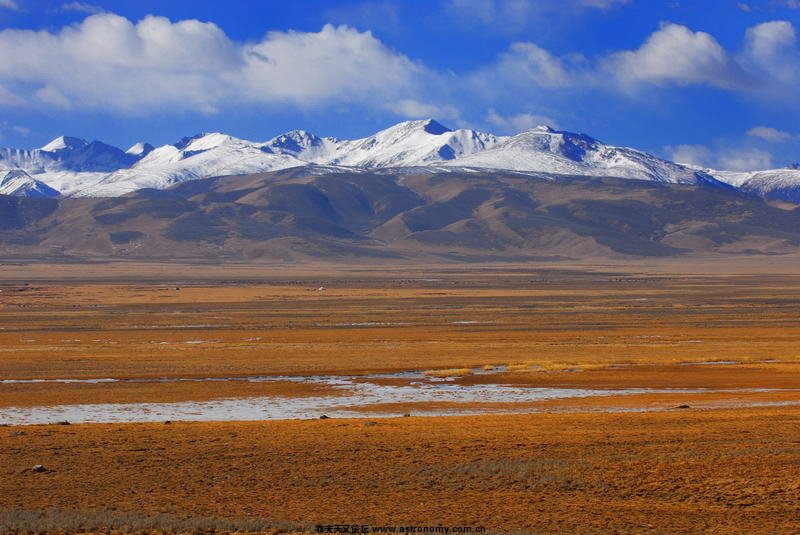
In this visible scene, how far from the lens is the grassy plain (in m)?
16.5

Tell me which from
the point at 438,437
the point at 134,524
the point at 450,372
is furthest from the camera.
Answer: the point at 450,372

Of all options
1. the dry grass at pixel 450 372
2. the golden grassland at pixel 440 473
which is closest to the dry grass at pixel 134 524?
the golden grassland at pixel 440 473

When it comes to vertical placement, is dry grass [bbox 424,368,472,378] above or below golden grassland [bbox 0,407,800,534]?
below

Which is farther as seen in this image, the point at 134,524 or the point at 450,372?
the point at 450,372

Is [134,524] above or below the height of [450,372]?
above

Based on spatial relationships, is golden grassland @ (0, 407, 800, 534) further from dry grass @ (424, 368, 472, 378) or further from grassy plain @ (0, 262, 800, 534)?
dry grass @ (424, 368, 472, 378)

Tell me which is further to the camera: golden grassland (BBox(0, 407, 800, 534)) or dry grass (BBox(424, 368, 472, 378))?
dry grass (BBox(424, 368, 472, 378))

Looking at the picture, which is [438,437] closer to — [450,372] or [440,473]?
[440,473]

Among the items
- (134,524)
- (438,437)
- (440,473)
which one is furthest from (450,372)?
(134,524)

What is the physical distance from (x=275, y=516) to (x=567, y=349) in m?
38.7

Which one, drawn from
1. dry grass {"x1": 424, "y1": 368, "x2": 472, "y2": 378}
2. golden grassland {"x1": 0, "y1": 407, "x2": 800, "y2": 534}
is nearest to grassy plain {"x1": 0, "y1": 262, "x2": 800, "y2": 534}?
golden grassland {"x1": 0, "y1": 407, "x2": 800, "y2": 534}

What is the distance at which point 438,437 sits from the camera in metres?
22.8

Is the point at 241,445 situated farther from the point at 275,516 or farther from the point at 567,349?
the point at 567,349

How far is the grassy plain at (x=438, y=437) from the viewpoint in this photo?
16516 mm
